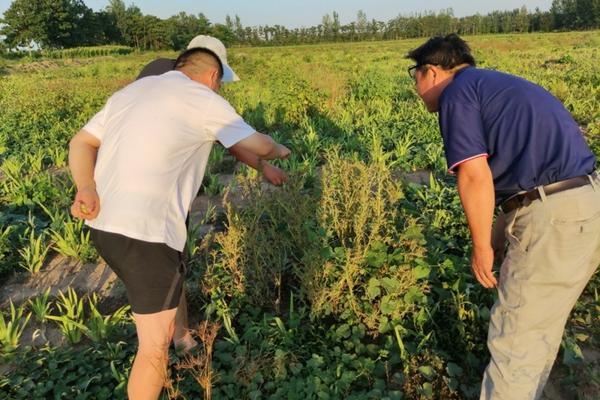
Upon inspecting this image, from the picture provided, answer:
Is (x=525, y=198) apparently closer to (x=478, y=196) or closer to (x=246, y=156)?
(x=478, y=196)

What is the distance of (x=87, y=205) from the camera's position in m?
1.83

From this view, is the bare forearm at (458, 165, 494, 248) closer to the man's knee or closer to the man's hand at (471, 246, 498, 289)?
the man's hand at (471, 246, 498, 289)

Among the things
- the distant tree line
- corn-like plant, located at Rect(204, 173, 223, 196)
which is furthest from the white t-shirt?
the distant tree line

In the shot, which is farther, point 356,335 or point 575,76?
point 575,76

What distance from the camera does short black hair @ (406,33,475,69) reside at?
1.84m

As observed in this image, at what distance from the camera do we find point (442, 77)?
1885 mm

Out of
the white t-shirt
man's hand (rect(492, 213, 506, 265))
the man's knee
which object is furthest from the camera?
man's hand (rect(492, 213, 506, 265))

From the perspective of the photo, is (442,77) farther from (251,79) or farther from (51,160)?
(251,79)

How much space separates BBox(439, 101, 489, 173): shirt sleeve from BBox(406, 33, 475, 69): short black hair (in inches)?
9.9

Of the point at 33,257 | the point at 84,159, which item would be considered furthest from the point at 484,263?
the point at 33,257

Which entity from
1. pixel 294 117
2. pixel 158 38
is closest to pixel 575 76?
pixel 294 117

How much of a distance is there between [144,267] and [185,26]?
8692 centimetres

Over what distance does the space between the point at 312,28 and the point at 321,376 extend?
109349 millimetres

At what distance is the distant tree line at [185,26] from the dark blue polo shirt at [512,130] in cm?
5610
